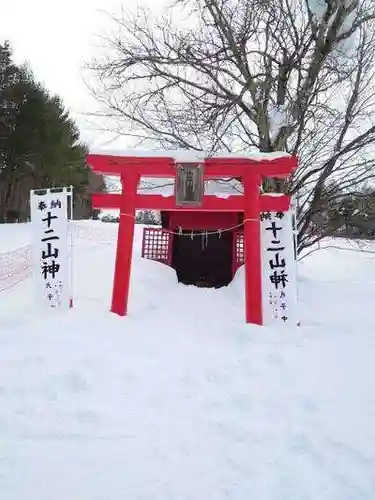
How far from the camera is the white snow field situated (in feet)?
8.67

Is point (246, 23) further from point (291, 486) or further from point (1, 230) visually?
point (1, 230)

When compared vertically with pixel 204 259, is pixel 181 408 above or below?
below

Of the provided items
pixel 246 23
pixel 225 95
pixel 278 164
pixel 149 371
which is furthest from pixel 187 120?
pixel 149 371

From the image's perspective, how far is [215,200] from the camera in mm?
7062

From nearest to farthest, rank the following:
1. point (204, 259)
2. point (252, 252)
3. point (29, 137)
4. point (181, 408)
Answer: point (181, 408)
point (252, 252)
point (204, 259)
point (29, 137)

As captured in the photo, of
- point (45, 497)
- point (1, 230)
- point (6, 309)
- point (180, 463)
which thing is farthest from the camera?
point (1, 230)

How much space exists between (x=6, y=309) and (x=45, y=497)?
4501 mm

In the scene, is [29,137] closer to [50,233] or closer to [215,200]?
[50,233]

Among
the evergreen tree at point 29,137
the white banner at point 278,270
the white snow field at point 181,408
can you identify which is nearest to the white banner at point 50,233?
the white snow field at point 181,408

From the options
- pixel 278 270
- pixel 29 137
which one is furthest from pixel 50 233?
pixel 29 137

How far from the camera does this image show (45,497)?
2.46 m

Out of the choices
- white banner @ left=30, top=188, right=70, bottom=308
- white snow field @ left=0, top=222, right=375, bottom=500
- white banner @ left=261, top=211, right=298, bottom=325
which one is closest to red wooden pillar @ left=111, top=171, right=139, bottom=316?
white snow field @ left=0, top=222, right=375, bottom=500

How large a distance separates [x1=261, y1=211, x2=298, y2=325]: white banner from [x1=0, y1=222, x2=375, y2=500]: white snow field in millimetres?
499

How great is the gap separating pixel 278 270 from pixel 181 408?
3.86m
